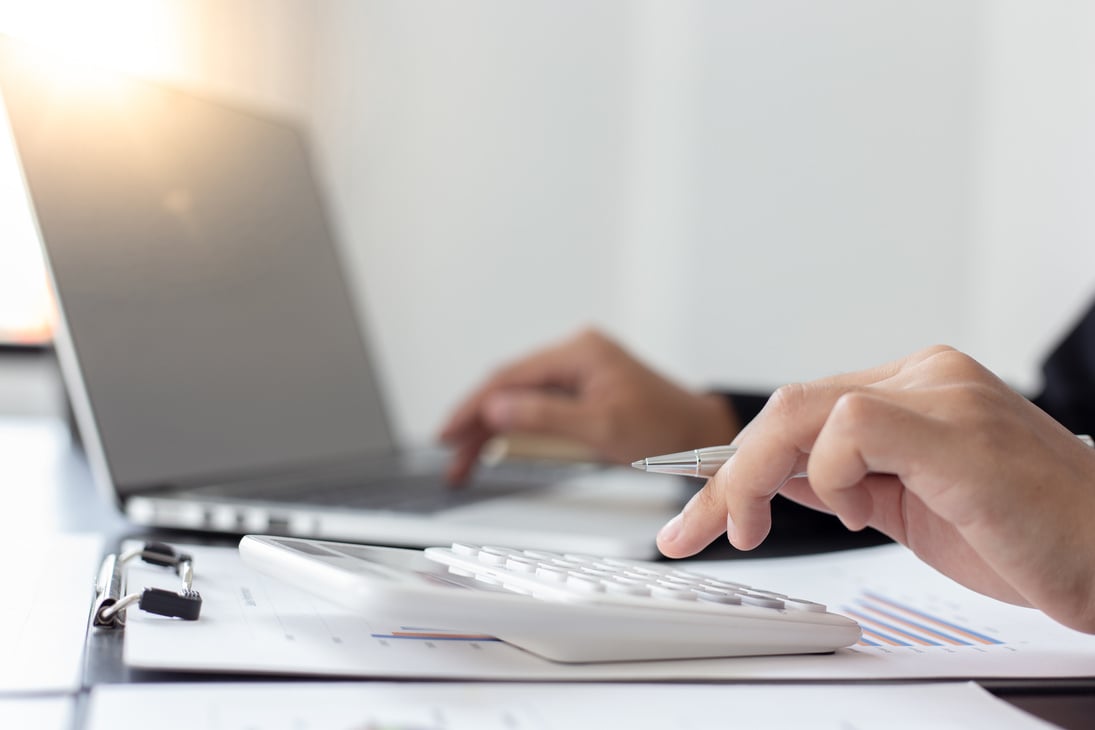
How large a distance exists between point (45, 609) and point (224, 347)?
1.40ft

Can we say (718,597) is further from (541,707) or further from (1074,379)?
(1074,379)

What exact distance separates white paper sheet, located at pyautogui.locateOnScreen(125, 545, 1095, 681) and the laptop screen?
22cm

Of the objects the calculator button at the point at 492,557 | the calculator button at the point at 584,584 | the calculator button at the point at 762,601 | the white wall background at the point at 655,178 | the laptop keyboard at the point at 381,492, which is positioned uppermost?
the white wall background at the point at 655,178

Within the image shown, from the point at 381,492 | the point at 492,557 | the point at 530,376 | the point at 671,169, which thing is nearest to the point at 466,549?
the point at 492,557

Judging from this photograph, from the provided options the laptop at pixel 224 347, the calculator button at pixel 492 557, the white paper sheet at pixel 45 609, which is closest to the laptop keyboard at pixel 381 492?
the laptop at pixel 224 347

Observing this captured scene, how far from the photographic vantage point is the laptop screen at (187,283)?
0.69 meters

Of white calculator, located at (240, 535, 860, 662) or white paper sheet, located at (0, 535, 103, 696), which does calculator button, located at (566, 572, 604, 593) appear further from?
white paper sheet, located at (0, 535, 103, 696)

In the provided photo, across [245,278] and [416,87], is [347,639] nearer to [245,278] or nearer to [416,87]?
[245,278]

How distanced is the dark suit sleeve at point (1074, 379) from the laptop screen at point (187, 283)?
2.09 ft

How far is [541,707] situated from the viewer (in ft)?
1.01

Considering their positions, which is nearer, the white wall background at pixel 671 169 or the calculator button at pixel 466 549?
the calculator button at pixel 466 549

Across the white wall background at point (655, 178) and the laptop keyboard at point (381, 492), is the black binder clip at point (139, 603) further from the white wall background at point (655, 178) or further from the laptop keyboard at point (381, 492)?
the white wall background at point (655, 178)

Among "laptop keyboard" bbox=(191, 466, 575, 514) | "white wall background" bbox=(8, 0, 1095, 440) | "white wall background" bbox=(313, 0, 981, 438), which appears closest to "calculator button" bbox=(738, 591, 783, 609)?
"laptop keyboard" bbox=(191, 466, 575, 514)

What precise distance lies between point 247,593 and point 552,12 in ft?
5.68
